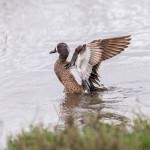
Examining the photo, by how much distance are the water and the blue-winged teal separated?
253 mm

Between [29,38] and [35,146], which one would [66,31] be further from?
[35,146]

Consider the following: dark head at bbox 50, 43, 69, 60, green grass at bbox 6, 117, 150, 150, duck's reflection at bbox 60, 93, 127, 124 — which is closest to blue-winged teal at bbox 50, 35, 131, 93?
dark head at bbox 50, 43, 69, 60

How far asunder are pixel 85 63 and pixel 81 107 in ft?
3.57

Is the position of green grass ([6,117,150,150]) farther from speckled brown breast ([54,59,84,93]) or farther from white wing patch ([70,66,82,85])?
speckled brown breast ([54,59,84,93])

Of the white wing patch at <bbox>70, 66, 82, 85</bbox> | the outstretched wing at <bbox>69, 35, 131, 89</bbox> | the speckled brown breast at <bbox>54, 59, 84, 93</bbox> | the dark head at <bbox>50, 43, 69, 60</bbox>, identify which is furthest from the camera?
the dark head at <bbox>50, 43, 69, 60</bbox>

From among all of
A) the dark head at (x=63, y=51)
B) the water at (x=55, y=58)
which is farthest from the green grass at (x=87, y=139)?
the dark head at (x=63, y=51)

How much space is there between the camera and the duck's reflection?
Answer: 350 inches

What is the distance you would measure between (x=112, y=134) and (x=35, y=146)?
68 cm

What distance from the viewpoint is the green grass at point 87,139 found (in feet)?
18.3

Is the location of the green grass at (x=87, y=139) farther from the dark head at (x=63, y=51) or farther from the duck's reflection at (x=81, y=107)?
the dark head at (x=63, y=51)

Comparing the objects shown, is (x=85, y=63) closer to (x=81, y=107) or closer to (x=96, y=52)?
(x=96, y=52)

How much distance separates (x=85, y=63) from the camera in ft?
35.6

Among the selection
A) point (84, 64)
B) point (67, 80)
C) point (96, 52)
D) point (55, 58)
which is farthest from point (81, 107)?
point (55, 58)

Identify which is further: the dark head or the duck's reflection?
the dark head
